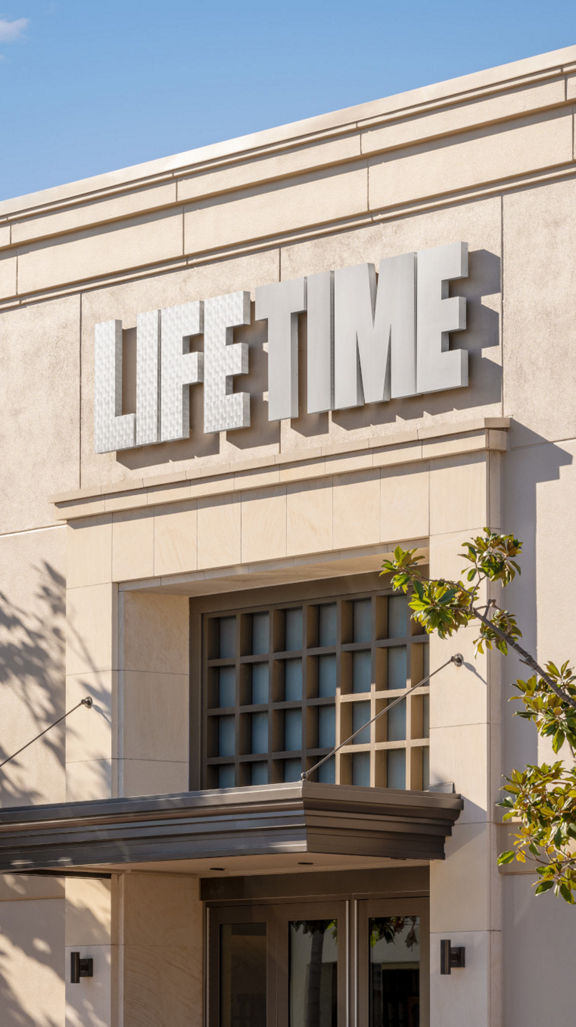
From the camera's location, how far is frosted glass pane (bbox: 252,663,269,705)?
19375 millimetres

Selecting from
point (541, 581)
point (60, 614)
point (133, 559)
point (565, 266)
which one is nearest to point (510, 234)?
Answer: point (565, 266)

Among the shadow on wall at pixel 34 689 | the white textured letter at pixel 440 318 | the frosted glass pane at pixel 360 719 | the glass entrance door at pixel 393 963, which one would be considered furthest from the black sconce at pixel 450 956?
the shadow on wall at pixel 34 689

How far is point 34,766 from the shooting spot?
20281mm

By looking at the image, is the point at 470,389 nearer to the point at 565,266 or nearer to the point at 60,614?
the point at 565,266

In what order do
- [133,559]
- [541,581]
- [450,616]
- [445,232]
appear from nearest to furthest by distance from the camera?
[450,616], [541,581], [445,232], [133,559]

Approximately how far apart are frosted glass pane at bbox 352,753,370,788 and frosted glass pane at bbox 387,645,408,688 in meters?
0.80

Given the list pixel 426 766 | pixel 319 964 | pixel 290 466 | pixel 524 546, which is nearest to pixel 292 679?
pixel 426 766

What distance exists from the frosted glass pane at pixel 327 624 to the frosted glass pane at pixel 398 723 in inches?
43.3

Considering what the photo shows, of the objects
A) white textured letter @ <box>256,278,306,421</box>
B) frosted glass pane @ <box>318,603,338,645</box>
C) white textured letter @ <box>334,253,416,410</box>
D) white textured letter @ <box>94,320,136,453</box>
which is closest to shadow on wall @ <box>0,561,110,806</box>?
white textured letter @ <box>94,320,136,453</box>

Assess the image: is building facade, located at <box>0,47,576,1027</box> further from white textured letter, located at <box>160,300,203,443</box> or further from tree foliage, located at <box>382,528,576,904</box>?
tree foliage, located at <box>382,528,576,904</box>

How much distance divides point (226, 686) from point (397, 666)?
2367mm

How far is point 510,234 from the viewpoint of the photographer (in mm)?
17156

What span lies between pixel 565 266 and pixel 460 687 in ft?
13.2

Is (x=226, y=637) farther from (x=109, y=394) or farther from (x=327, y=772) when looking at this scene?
(x=109, y=394)
